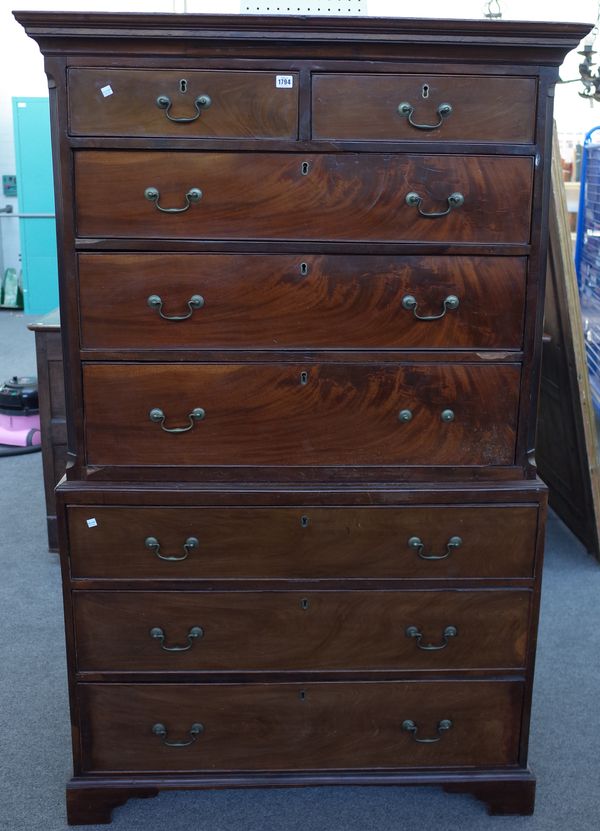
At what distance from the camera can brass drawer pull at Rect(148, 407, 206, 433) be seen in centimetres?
184

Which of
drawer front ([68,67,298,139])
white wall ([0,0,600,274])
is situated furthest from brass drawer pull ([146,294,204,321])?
white wall ([0,0,600,274])

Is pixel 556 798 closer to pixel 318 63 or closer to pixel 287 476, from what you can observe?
pixel 287 476

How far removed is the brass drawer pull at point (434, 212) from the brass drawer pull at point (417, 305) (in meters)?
0.16

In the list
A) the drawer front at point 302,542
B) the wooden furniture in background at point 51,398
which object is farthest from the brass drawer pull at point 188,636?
the wooden furniture in background at point 51,398

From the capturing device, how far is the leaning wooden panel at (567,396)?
3.04m

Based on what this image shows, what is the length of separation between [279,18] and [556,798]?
5.97ft

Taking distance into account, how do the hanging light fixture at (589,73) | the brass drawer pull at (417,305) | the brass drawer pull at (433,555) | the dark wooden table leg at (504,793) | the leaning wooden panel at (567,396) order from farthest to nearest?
the hanging light fixture at (589,73)
the leaning wooden panel at (567,396)
the dark wooden table leg at (504,793)
the brass drawer pull at (433,555)
the brass drawer pull at (417,305)

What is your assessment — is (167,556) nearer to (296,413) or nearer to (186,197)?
(296,413)

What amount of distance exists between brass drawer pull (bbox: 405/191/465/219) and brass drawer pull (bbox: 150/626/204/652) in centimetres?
100

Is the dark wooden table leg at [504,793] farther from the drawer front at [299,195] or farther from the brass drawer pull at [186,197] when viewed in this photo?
the brass drawer pull at [186,197]

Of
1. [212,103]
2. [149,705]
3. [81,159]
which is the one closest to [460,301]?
[212,103]

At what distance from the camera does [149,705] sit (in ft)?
6.51

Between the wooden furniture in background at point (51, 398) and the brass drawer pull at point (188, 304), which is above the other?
the brass drawer pull at point (188, 304)

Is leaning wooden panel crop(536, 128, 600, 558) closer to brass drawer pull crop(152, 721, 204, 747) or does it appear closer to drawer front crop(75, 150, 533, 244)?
drawer front crop(75, 150, 533, 244)
